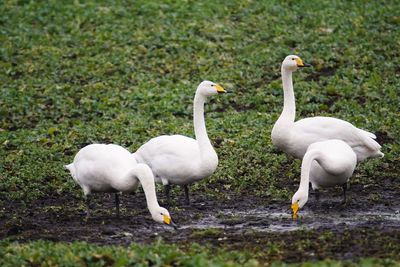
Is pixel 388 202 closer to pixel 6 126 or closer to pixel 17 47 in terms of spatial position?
pixel 6 126

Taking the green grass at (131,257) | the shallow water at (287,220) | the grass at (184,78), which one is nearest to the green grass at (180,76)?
the grass at (184,78)

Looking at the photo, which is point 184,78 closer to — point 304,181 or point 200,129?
point 200,129

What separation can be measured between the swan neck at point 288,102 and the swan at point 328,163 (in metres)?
1.18

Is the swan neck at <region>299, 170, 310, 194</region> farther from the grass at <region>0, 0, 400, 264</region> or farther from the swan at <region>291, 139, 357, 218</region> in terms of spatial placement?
the grass at <region>0, 0, 400, 264</region>

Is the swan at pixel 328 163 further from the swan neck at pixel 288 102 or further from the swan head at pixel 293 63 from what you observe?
the swan head at pixel 293 63

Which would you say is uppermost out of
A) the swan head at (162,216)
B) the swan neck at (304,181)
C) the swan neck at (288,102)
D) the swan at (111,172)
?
the swan neck at (288,102)

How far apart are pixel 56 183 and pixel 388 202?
4690mm

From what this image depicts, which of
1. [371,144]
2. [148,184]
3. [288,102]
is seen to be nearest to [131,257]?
[148,184]

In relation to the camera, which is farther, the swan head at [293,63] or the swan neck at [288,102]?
the swan head at [293,63]

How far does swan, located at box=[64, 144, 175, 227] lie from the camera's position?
992 centimetres

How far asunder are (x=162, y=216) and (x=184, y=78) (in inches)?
319

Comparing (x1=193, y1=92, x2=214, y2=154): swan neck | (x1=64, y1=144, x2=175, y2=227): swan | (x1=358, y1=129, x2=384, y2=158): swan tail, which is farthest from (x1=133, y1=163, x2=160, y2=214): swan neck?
(x1=358, y1=129, x2=384, y2=158): swan tail

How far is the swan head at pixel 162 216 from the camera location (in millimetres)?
9547

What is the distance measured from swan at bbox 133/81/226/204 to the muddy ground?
1.30 feet
